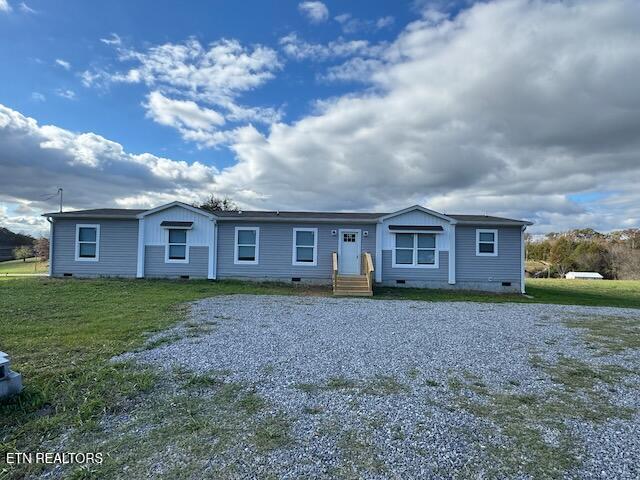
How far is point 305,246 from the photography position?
15102mm

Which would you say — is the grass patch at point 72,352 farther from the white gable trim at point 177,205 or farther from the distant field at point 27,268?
the distant field at point 27,268

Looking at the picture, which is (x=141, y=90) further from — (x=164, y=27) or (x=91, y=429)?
(x=91, y=429)

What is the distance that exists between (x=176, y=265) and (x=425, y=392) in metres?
13.0

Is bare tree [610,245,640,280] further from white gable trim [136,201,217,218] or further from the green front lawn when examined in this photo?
white gable trim [136,201,217,218]

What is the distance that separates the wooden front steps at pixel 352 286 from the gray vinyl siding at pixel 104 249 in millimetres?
8365

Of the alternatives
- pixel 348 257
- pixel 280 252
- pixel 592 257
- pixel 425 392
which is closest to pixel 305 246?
pixel 280 252

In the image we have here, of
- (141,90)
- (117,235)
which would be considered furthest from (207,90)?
(117,235)

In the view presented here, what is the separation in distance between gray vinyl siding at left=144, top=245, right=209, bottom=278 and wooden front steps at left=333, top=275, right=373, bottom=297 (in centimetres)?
550

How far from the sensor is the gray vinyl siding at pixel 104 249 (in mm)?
14977

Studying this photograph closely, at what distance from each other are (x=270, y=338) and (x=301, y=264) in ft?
28.8

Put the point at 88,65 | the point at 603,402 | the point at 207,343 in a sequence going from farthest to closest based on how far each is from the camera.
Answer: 1. the point at 88,65
2. the point at 207,343
3. the point at 603,402

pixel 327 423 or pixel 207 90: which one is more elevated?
pixel 207 90

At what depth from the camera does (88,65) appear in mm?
13109

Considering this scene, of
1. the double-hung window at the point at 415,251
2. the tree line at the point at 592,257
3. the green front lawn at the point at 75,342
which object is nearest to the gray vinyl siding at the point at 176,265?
the green front lawn at the point at 75,342
